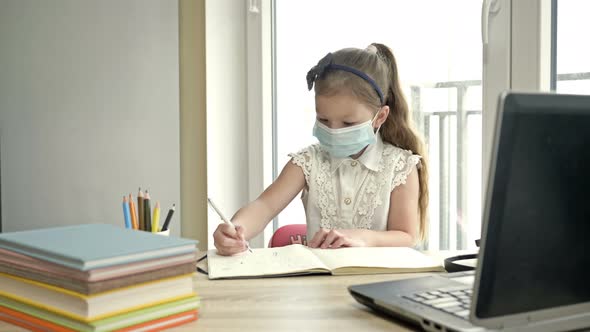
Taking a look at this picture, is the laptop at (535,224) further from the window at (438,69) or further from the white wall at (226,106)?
the white wall at (226,106)

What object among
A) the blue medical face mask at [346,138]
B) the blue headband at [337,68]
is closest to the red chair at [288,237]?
the blue medical face mask at [346,138]

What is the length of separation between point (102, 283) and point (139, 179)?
157cm

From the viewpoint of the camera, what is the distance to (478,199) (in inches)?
66.7

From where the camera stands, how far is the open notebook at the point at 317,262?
37.0 inches

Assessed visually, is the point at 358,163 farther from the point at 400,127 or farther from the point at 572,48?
the point at 572,48

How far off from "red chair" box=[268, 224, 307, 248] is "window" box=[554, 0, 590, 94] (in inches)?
28.9

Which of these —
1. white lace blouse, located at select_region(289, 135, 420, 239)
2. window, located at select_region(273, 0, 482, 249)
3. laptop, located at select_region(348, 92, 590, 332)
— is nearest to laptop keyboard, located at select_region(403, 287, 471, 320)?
laptop, located at select_region(348, 92, 590, 332)

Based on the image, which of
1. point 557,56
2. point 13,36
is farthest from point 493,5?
point 13,36

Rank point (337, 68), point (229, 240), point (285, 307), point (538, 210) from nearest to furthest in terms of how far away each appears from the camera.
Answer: point (538, 210)
point (285, 307)
point (229, 240)
point (337, 68)

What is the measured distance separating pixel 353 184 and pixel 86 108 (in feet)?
3.39

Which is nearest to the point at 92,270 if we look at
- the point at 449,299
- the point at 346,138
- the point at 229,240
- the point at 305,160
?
the point at 449,299

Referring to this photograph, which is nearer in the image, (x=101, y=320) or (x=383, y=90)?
A: (x=101, y=320)

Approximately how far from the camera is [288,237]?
159 cm

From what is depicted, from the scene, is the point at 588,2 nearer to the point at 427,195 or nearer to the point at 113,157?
the point at 427,195
